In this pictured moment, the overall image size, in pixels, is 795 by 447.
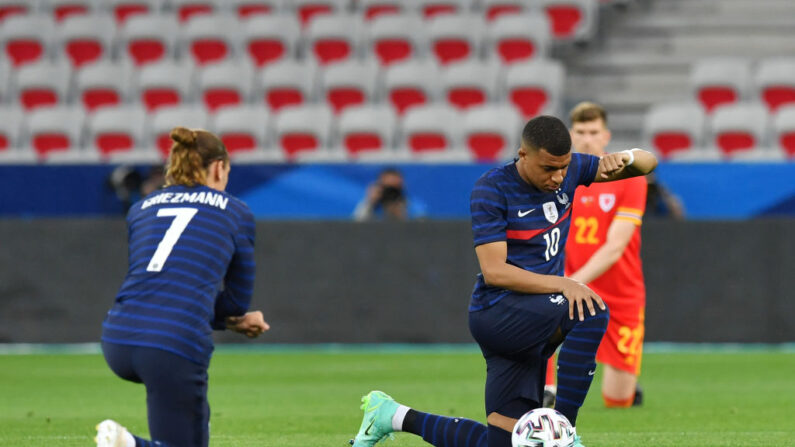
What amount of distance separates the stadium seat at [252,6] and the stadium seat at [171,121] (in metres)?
2.95

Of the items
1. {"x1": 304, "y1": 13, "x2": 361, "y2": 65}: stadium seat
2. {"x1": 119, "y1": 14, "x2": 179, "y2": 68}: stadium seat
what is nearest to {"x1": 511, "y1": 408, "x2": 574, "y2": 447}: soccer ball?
{"x1": 304, "y1": 13, "x2": 361, "y2": 65}: stadium seat

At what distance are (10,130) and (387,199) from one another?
6.26m

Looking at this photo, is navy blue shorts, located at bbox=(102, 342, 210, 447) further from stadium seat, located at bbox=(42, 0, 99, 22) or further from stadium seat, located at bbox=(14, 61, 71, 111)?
stadium seat, located at bbox=(42, 0, 99, 22)

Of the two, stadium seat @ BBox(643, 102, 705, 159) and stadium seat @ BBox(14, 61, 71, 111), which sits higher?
stadium seat @ BBox(14, 61, 71, 111)

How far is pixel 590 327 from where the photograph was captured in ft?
20.3

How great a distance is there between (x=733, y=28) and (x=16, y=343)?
1141 cm

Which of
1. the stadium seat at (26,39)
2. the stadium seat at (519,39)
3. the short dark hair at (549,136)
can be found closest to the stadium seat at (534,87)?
the stadium seat at (519,39)

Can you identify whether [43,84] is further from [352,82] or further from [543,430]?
[543,430]

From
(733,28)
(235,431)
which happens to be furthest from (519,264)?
(733,28)

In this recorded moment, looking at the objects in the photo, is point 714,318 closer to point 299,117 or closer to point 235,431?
point 299,117

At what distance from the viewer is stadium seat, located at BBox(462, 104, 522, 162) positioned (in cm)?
1727

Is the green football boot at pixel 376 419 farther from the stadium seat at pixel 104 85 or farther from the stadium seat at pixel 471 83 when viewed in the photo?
the stadium seat at pixel 104 85

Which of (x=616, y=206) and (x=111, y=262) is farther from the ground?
(x=616, y=206)

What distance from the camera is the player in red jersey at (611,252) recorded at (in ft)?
30.2
